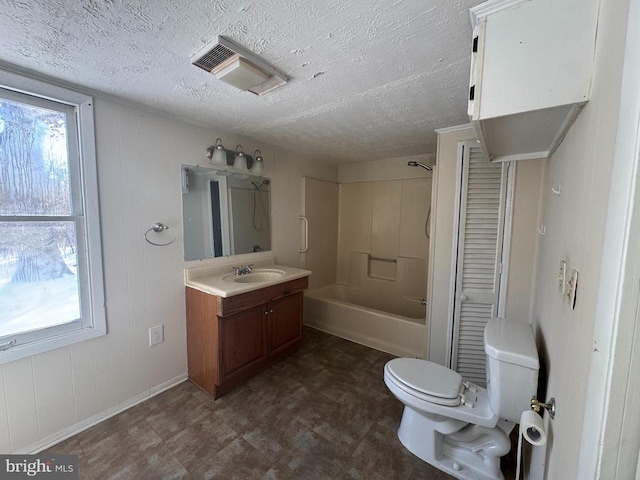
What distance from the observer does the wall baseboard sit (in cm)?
147

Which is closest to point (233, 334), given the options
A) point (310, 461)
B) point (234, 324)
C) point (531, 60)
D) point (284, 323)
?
point (234, 324)

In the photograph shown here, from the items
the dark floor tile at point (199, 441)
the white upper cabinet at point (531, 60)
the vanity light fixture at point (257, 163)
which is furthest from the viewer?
the vanity light fixture at point (257, 163)

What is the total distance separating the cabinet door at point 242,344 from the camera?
1.89 metres

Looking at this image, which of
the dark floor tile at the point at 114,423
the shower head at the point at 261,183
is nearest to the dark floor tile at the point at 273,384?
the dark floor tile at the point at 114,423

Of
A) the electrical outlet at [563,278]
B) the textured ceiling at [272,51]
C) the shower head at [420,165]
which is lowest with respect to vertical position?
the electrical outlet at [563,278]

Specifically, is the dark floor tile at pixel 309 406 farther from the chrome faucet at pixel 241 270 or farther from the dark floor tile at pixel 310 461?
the chrome faucet at pixel 241 270

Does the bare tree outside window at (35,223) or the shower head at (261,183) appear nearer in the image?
the bare tree outside window at (35,223)

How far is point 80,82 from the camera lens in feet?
4.76

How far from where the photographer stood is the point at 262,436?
159 centimetres

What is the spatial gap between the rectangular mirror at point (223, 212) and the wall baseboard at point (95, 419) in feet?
3.26

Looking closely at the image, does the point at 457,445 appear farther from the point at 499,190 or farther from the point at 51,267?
the point at 51,267

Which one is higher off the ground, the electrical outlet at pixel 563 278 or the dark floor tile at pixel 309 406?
the electrical outlet at pixel 563 278

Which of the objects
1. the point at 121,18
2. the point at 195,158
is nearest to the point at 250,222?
the point at 195,158

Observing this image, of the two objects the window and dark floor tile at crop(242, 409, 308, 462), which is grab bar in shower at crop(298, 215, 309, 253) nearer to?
dark floor tile at crop(242, 409, 308, 462)
